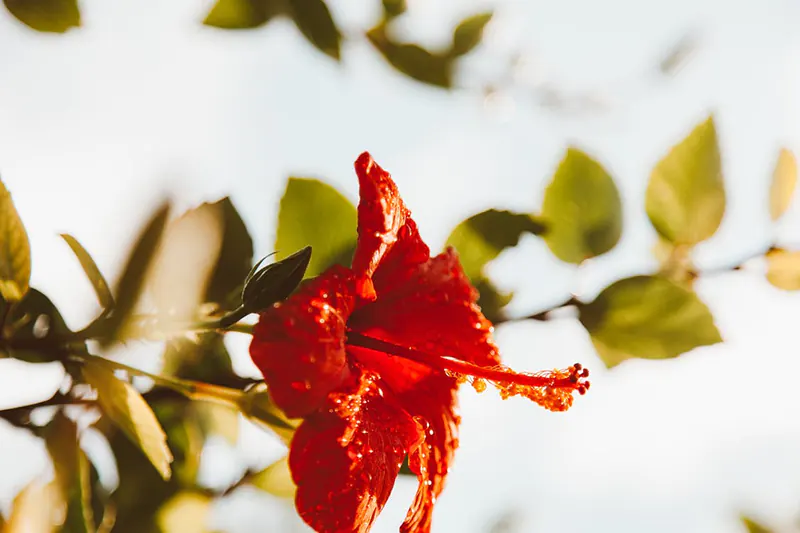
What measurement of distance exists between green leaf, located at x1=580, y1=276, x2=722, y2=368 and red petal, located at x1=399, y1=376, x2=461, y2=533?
0.72 feet

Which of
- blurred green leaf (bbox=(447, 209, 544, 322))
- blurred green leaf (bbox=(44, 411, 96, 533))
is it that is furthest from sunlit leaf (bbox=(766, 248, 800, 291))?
blurred green leaf (bbox=(44, 411, 96, 533))

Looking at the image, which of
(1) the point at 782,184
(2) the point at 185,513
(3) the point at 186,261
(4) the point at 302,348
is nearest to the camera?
(4) the point at 302,348

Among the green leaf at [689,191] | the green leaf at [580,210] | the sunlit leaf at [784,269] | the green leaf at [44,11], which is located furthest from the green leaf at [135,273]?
the sunlit leaf at [784,269]

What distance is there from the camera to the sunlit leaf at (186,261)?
532 mm

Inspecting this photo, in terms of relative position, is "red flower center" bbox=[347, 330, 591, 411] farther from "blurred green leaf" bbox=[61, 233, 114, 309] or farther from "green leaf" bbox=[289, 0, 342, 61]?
"green leaf" bbox=[289, 0, 342, 61]

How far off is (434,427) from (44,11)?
1.51 ft

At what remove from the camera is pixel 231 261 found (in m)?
0.63

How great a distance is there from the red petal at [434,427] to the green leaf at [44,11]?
1.35 feet

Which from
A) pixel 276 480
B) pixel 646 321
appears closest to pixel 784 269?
pixel 646 321

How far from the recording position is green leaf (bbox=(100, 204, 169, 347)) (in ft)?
→ 1.57

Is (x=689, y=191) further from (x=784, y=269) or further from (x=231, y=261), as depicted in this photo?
(x=231, y=261)

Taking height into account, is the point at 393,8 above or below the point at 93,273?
above

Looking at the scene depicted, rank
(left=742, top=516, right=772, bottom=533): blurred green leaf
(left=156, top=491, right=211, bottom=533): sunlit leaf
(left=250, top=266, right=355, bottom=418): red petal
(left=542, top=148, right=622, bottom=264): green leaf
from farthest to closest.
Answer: (left=742, top=516, right=772, bottom=533): blurred green leaf → (left=542, top=148, right=622, bottom=264): green leaf → (left=156, top=491, right=211, bottom=533): sunlit leaf → (left=250, top=266, right=355, bottom=418): red petal

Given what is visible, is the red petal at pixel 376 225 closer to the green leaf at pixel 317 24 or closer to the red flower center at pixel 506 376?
the red flower center at pixel 506 376
